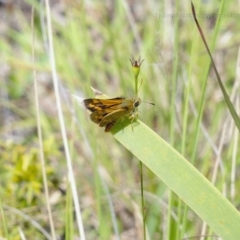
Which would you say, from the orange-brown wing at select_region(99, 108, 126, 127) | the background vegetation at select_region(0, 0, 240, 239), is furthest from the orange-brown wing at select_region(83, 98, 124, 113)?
the background vegetation at select_region(0, 0, 240, 239)

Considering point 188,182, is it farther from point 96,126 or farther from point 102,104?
point 96,126


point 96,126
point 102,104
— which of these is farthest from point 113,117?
point 96,126

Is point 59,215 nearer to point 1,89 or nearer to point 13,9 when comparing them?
point 1,89

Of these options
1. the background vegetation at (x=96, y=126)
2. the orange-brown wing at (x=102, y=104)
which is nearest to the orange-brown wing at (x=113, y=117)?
the orange-brown wing at (x=102, y=104)

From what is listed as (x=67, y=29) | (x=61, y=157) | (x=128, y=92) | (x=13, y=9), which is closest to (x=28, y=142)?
(x=61, y=157)

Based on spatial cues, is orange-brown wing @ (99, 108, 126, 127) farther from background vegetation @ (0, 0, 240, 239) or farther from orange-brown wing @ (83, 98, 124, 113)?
background vegetation @ (0, 0, 240, 239)

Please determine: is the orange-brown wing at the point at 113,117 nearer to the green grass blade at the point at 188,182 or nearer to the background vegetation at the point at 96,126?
the green grass blade at the point at 188,182
